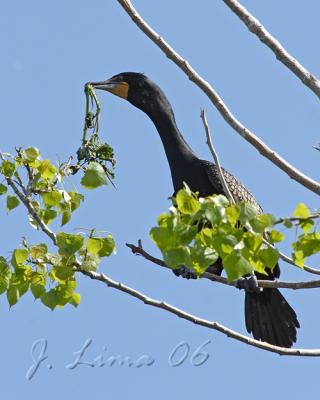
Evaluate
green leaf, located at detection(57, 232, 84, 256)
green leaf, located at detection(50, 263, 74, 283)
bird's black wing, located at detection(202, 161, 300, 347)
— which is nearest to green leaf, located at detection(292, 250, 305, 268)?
green leaf, located at detection(57, 232, 84, 256)

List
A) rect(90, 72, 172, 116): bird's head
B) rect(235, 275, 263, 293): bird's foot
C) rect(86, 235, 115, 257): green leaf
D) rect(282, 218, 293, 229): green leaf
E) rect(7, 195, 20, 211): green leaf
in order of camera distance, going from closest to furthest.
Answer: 1. rect(282, 218, 293, 229): green leaf
2. rect(86, 235, 115, 257): green leaf
3. rect(7, 195, 20, 211): green leaf
4. rect(235, 275, 263, 293): bird's foot
5. rect(90, 72, 172, 116): bird's head

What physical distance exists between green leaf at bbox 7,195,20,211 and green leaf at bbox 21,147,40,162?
0.18 m

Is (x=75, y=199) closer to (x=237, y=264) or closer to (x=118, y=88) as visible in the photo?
(x=237, y=264)

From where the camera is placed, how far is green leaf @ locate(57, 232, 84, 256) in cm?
434

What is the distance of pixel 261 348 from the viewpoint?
4453 millimetres

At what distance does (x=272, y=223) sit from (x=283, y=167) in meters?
0.93

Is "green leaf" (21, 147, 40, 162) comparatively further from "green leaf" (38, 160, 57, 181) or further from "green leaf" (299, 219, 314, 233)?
"green leaf" (299, 219, 314, 233)

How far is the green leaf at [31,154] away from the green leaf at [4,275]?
43 centimetres

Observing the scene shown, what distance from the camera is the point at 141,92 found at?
25.4 ft

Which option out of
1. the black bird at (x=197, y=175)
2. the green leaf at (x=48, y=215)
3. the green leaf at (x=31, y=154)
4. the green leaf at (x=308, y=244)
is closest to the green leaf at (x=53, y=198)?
the green leaf at (x=48, y=215)

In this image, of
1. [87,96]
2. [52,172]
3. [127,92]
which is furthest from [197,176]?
[52,172]

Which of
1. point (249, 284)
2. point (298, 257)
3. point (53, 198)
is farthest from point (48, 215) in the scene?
point (298, 257)

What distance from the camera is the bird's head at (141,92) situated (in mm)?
7691

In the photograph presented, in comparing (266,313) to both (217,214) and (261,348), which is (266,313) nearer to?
(261,348)
